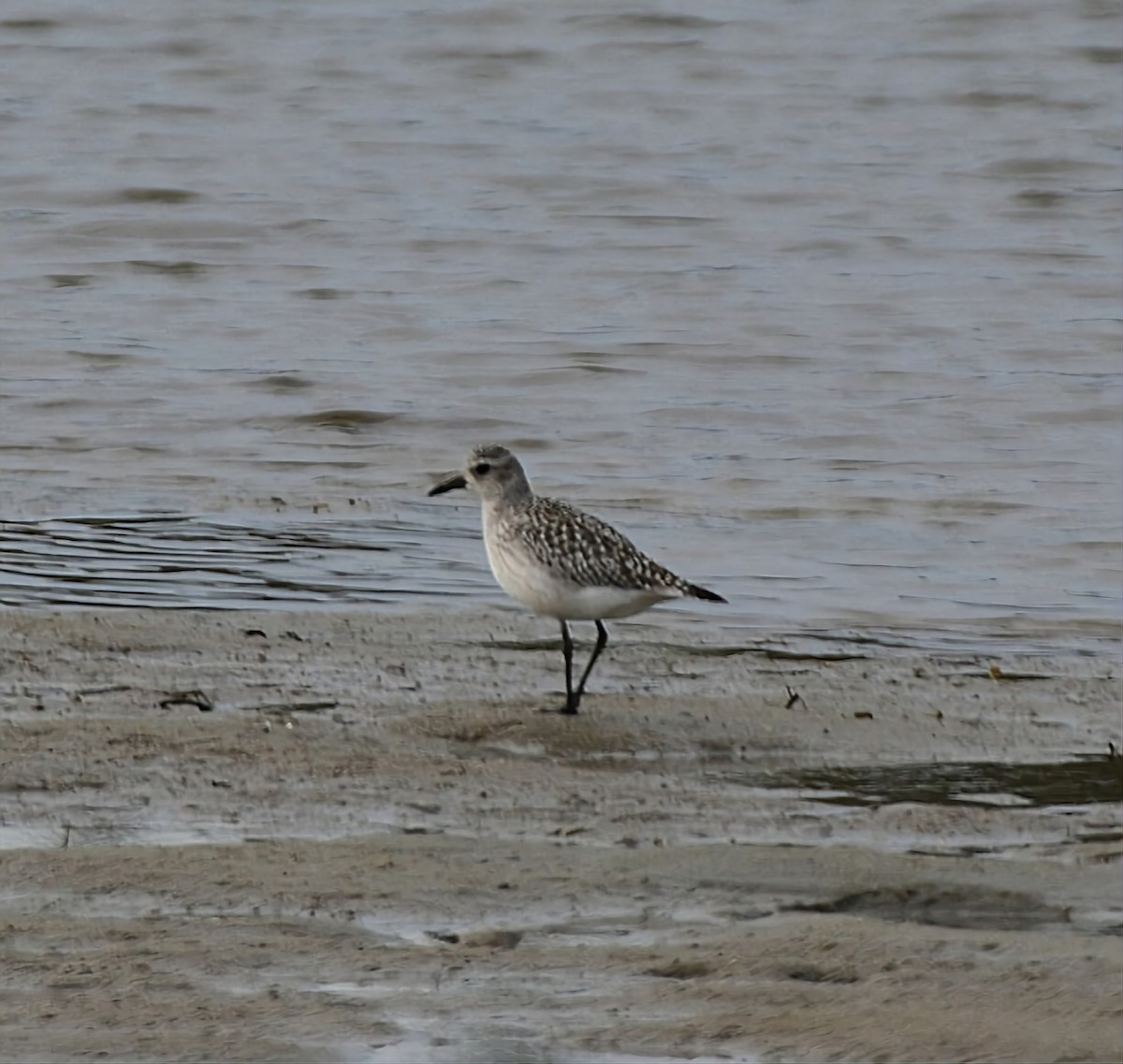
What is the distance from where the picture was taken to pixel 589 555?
722 centimetres

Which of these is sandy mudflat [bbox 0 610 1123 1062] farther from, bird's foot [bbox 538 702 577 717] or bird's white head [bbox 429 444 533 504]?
bird's white head [bbox 429 444 533 504]

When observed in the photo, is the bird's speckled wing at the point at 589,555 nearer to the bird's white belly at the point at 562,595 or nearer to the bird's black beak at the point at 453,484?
the bird's white belly at the point at 562,595

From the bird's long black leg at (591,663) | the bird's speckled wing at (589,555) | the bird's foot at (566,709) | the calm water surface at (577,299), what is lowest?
the calm water surface at (577,299)

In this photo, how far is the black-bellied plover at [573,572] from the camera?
23.6 ft

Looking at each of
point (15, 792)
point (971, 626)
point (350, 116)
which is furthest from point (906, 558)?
point (350, 116)

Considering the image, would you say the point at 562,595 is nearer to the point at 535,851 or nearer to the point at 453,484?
the point at 453,484

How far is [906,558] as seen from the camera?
10.1 meters

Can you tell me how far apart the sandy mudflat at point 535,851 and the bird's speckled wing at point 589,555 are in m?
0.44

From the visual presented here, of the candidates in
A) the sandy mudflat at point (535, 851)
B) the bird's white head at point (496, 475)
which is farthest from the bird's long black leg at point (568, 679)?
the bird's white head at point (496, 475)

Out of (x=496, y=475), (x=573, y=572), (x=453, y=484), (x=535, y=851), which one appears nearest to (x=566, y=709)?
(x=573, y=572)

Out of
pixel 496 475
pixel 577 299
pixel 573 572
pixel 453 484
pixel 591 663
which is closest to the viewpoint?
pixel 573 572

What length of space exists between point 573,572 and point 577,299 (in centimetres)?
913

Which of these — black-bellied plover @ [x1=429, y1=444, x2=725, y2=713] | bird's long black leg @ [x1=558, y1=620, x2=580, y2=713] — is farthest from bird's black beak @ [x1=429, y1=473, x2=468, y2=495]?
bird's long black leg @ [x1=558, y1=620, x2=580, y2=713]

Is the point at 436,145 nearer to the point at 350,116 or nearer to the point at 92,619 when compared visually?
the point at 350,116
